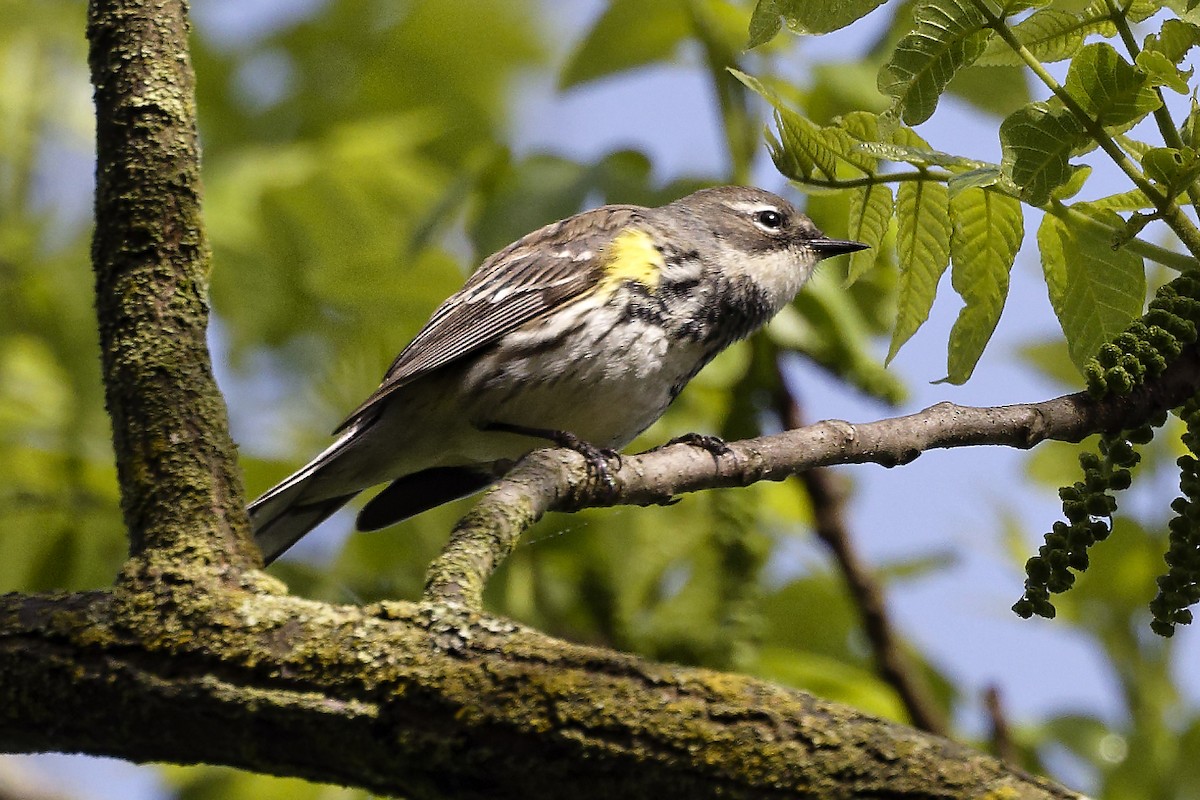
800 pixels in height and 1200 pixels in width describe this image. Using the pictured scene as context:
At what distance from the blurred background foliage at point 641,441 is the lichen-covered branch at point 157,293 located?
1673 mm

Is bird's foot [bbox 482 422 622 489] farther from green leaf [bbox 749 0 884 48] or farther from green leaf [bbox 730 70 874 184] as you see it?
green leaf [bbox 749 0 884 48]

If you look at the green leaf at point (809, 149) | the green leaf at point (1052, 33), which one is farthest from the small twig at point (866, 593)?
the green leaf at point (1052, 33)

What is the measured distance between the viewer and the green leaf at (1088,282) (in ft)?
9.54

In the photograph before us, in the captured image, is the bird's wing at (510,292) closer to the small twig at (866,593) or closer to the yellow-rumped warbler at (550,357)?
the yellow-rumped warbler at (550,357)

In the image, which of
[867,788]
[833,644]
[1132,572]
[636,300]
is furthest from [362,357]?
[867,788]

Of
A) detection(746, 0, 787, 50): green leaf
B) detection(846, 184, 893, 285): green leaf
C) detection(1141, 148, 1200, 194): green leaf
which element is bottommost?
detection(1141, 148, 1200, 194): green leaf

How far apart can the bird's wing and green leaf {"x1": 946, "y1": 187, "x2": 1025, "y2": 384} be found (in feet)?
6.54

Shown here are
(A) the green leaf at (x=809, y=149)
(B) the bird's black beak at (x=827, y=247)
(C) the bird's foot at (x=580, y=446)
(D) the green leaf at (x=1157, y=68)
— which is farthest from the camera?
(B) the bird's black beak at (x=827, y=247)

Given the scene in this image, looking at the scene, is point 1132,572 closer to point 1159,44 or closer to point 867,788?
point 1159,44

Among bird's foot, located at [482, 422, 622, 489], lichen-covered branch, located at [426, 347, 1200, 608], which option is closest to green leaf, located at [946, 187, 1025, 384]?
lichen-covered branch, located at [426, 347, 1200, 608]

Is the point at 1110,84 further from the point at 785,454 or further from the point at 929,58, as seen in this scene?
the point at 785,454

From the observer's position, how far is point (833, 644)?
5.54 m

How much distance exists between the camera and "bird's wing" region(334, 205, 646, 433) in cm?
493

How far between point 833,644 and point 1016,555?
0.96 m
